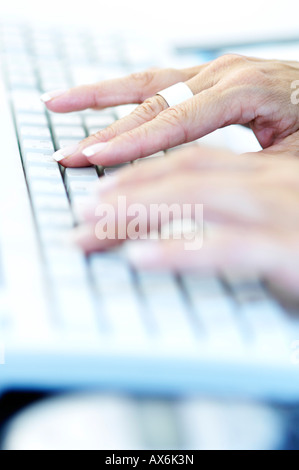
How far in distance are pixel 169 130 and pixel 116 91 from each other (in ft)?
0.42

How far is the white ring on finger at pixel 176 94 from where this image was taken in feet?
1.87

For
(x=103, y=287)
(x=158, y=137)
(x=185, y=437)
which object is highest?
(x=158, y=137)

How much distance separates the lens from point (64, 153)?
0.48m

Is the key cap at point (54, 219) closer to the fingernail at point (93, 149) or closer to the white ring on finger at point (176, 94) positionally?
the fingernail at point (93, 149)

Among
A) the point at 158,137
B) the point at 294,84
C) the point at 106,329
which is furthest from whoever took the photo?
the point at 294,84

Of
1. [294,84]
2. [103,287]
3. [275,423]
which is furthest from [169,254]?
[294,84]

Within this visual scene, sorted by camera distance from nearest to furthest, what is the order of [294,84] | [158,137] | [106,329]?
1. [106,329]
2. [158,137]
3. [294,84]

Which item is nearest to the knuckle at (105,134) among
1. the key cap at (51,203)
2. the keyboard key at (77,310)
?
the key cap at (51,203)

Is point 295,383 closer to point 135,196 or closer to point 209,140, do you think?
point 135,196

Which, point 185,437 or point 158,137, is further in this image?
point 158,137

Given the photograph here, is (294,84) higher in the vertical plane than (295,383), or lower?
higher

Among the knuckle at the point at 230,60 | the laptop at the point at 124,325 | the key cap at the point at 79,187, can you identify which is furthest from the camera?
the knuckle at the point at 230,60

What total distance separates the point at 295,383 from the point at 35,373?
0.49 feet

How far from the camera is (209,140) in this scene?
568mm
